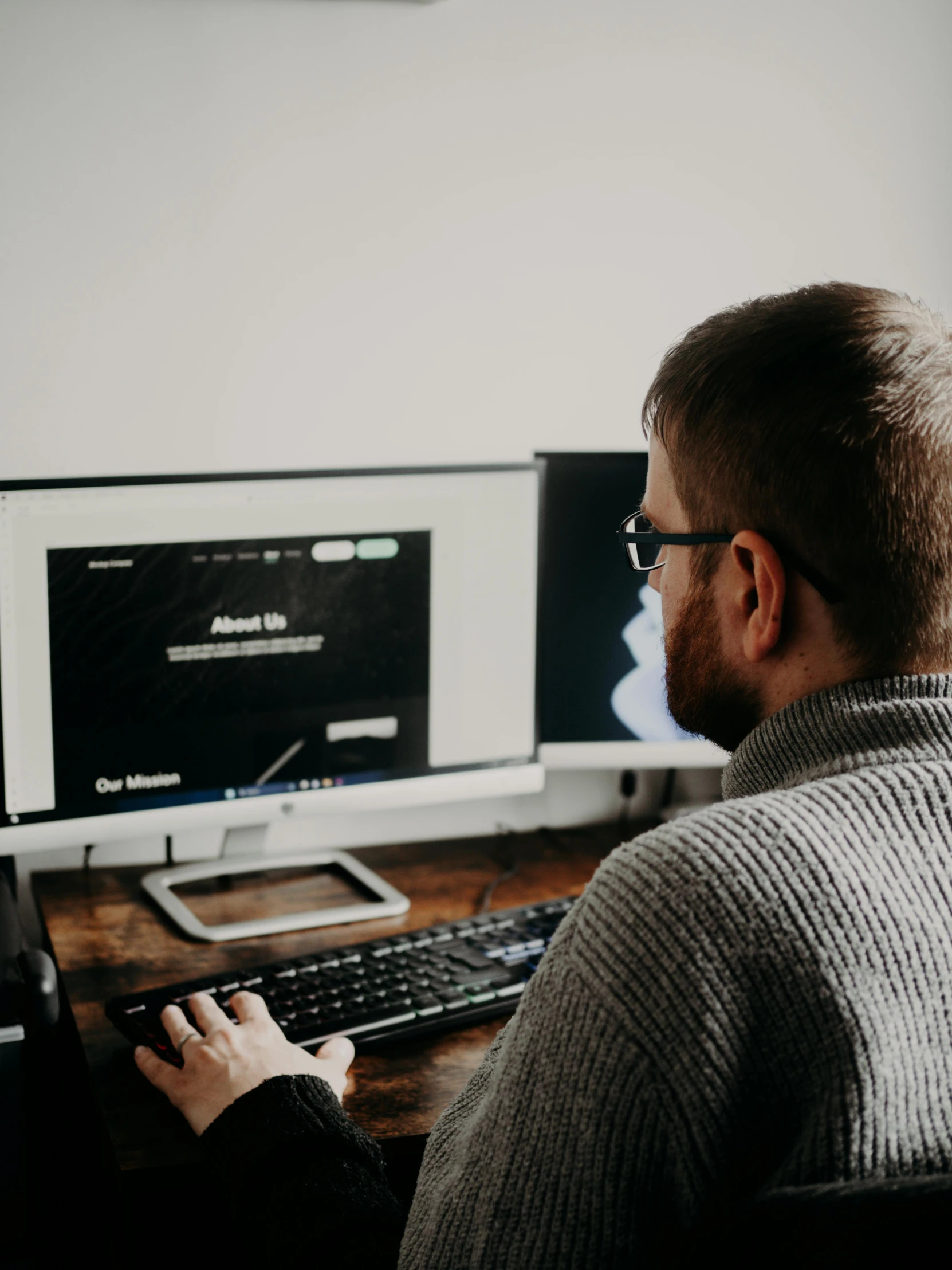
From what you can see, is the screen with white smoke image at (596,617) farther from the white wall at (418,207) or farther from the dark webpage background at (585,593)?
the white wall at (418,207)

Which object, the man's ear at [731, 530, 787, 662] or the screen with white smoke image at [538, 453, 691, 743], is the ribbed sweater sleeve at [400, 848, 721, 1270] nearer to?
the man's ear at [731, 530, 787, 662]

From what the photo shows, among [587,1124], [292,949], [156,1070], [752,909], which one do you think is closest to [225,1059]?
[156,1070]

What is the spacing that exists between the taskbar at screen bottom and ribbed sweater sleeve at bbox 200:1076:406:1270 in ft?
1.65

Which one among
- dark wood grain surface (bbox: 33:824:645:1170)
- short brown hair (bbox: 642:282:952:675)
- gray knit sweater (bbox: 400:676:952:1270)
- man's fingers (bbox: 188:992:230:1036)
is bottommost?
dark wood grain surface (bbox: 33:824:645:1170)

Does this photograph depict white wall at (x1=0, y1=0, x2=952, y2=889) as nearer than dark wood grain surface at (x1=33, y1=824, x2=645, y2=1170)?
No

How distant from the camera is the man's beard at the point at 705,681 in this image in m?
0.88

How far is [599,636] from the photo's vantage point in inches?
62.2

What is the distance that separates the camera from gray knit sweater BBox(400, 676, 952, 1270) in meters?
0.66

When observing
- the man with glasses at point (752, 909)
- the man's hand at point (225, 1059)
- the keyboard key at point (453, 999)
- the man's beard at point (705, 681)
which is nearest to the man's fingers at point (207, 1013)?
the man's hand at point (225, 1059)

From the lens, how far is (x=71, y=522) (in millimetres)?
1312

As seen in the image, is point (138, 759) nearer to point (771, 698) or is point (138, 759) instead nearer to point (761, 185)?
point (771, 698)

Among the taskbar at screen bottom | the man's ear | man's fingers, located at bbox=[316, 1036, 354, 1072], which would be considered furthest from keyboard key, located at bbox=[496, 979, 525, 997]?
the man's ear

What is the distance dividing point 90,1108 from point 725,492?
1.08m

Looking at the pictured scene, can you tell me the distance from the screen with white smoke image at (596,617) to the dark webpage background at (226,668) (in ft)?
0.58
